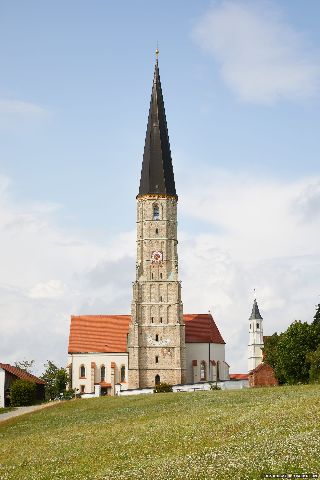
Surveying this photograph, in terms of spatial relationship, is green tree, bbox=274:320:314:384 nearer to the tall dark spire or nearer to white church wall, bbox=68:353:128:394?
white church wall, bbox=68:353:128:394

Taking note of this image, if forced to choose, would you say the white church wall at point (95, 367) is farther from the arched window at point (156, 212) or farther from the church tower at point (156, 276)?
the arched window at point (156, 212)

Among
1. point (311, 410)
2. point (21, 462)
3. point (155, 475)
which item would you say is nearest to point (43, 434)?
point (21, 462)

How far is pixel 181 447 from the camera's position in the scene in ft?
89.5

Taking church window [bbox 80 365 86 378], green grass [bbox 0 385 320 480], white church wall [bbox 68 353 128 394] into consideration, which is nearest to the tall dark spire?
white church wall [bbox 68 353 128 394]

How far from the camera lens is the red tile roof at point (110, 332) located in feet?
358

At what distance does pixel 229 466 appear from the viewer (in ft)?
69.4

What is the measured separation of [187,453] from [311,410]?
8985 mm

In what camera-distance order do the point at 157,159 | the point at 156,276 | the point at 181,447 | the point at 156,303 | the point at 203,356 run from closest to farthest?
1. the point at 181,447
2. the point at 156,303
3. the point at 156,276
4. the point at 157,159
5. the point at 203,356

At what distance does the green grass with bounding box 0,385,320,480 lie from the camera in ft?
70.3

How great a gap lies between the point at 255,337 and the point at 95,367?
52514mm

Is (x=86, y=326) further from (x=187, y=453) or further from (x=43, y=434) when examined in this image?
(x=187, y=453)

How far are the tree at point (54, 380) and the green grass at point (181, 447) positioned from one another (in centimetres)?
6312

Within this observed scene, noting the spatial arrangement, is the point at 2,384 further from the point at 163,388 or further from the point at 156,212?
the point at 156,212

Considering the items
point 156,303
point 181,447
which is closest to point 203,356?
point 156,303
